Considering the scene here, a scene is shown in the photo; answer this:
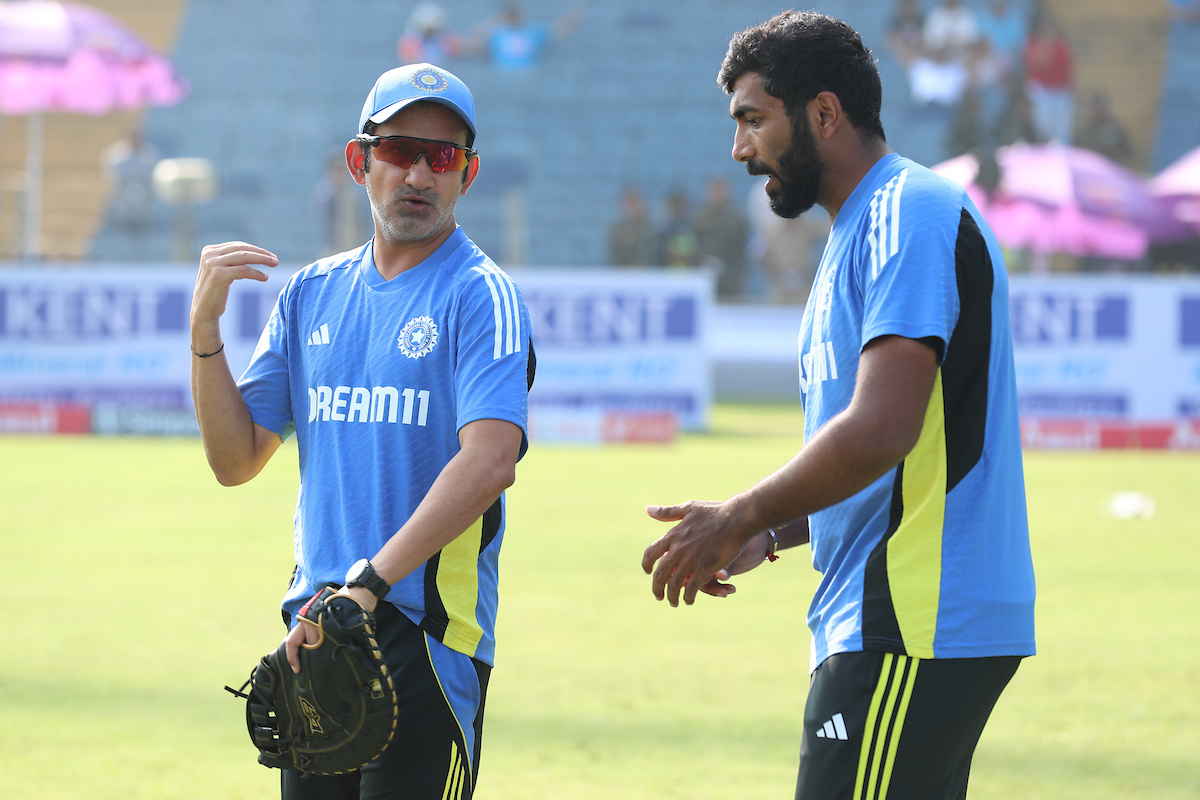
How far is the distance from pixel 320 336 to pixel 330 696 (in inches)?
32.6

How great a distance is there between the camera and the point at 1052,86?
27281mm

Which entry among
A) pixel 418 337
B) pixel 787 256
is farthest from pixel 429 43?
pixel 418 337

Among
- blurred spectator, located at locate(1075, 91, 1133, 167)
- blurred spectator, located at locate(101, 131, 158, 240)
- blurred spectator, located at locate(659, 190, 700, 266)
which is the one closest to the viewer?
blurred spectator, located at locate(659, 190, 700, 266)

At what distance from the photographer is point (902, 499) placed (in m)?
2.79

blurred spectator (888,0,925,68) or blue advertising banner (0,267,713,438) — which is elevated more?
blurred spectator (888,0,925,68)

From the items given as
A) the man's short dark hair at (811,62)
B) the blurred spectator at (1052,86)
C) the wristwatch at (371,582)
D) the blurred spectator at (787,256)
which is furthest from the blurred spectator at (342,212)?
the wristwatch at (371,582)

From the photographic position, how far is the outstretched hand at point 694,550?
275 centimetres

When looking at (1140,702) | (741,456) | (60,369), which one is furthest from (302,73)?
(1140,702)

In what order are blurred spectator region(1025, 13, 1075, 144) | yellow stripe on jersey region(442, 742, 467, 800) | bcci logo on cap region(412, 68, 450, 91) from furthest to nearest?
blurred spectator region(1025, 13, 1075, 144) → bcci logo on cap region(412, 68, 450, 91) → yellow stripe on jersey region(442, 742, 467, 800)

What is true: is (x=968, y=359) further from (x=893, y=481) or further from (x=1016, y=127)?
(x=1016, y=127)

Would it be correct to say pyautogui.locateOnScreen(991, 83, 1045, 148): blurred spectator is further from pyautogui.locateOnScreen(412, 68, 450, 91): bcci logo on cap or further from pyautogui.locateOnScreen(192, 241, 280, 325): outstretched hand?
pyautogui.locateOnScreen(192, 241, 280, 325): outstretched hand

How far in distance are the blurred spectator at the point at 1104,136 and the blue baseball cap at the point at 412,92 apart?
25575 mm

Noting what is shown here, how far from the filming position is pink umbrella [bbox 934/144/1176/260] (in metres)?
21.0

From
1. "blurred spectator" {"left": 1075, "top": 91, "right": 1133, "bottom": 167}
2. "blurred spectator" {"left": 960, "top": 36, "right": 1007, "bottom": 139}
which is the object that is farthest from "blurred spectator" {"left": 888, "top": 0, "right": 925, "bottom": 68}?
"blurred spectator" {"left": 1075, "top": 91, "right": 1133, "bottom": 167}
